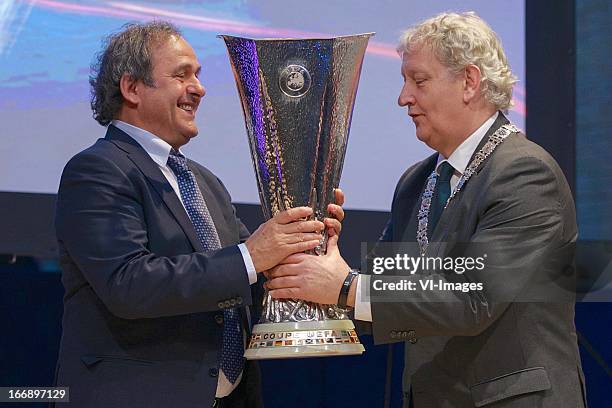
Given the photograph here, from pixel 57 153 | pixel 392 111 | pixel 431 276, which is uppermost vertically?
pixel 392 111

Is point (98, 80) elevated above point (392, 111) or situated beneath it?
situated beneath

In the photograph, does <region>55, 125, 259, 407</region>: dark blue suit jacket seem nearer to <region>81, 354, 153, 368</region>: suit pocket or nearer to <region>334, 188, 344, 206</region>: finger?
<region>81, 354, 153, 368</region>: suit pocket

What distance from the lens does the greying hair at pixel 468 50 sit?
220 centimetres

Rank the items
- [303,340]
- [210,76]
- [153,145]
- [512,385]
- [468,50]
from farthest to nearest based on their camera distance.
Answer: [210,76]
[153,145]
[468,50]
[303,340]
[512,385]

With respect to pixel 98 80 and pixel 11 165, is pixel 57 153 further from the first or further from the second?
pixel 98 80

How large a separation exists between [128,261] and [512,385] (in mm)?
876

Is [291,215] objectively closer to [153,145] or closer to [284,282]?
[284,282]

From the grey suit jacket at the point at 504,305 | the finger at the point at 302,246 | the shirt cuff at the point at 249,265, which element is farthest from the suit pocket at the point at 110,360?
the grey suit jacket at the point at 504,305

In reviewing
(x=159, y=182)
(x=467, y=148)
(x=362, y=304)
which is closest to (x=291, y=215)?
(x=362, y=304)

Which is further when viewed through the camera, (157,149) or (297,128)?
(157,149)

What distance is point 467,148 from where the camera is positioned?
221 cm

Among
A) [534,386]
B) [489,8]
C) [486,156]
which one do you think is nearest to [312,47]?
[486,156]

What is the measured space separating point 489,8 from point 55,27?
176 cm

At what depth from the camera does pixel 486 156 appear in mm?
2115
